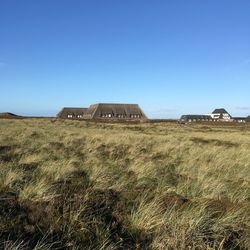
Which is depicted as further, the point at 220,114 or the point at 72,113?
the point at 220,114

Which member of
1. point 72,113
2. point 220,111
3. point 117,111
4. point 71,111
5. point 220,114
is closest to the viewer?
point 117,111

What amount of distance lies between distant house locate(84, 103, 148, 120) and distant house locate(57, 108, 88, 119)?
258 inches

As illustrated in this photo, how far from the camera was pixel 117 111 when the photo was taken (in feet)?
425

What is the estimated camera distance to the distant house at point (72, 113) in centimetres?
13399

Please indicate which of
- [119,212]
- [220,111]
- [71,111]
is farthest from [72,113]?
[119,212]

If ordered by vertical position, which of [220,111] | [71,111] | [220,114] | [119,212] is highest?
[220,111]

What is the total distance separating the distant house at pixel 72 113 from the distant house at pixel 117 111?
6.54 metres

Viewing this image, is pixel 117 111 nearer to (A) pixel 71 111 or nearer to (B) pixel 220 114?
(A) pixel 71 111

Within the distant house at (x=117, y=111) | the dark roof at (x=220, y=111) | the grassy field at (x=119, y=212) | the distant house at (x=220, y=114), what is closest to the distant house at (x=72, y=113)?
the distant house at (x=117, y=111)

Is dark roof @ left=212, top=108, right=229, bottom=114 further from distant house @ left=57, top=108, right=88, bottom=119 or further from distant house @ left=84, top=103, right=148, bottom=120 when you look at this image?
distant house @ left=57, top=108, right=88, bottom=119

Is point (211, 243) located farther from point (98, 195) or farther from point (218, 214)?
point (98, 195)

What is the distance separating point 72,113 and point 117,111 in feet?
58.3

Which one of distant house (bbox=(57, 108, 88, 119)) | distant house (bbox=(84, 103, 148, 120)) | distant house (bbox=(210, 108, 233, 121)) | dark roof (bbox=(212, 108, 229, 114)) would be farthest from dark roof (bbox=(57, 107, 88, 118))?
dark roof (bbox=(212, 108, 229, 114))

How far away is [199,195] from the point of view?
778 centimetres
